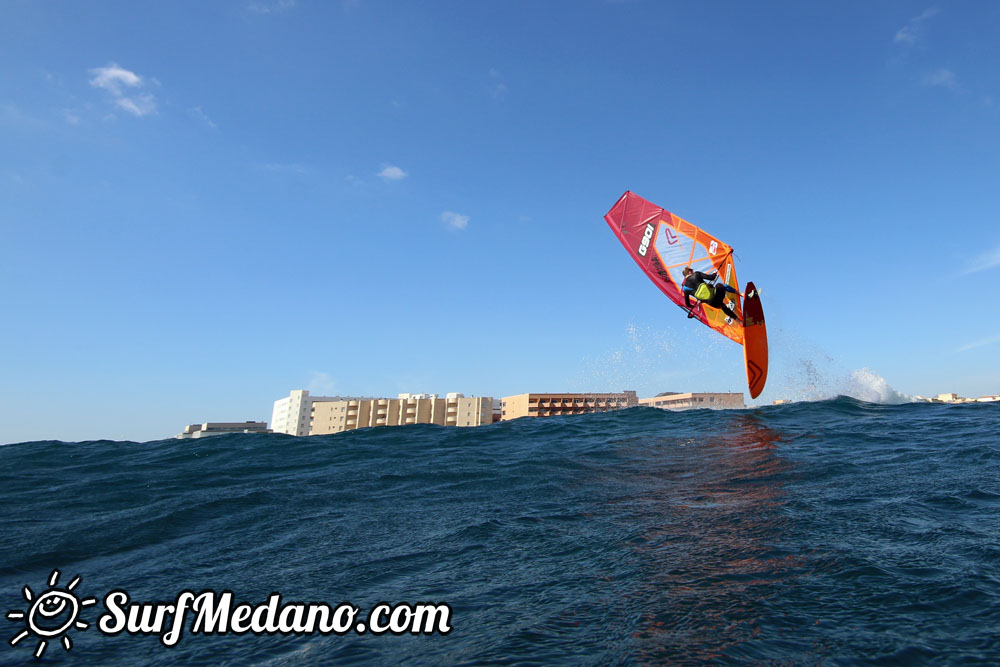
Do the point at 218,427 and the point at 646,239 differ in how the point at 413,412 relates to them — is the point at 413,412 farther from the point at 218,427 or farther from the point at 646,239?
the point at 646,239

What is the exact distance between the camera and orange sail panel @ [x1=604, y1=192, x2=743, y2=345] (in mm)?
18250

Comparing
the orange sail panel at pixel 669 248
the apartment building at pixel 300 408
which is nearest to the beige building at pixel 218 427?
the apartment building at pixel 300 408

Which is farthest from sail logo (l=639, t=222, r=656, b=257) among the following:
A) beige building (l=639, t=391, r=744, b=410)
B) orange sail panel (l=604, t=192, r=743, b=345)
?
beige building (l=639, t=391, r=744, b=410)

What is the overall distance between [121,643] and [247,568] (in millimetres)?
1400

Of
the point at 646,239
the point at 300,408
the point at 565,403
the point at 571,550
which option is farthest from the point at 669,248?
the point at 300,408

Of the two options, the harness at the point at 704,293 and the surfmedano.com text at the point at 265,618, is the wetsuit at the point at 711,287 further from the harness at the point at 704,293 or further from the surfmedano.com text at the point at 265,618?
the surfmedano.com text at the point at 265,618

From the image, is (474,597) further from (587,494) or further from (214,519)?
(214,519)

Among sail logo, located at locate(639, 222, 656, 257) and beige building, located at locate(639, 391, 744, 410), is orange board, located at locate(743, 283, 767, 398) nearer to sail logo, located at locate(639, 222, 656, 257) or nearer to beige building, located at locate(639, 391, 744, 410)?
sail logo, located at locate(639, 222, 656, 257)

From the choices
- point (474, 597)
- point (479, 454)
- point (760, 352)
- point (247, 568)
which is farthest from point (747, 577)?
point (760, 352)

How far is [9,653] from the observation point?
147 inches

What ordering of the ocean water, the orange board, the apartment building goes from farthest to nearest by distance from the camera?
the apartment building → the orange board → the ocean water

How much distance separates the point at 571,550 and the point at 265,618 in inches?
110

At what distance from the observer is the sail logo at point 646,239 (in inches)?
793

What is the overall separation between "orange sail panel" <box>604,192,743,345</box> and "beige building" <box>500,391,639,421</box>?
73409 mm
